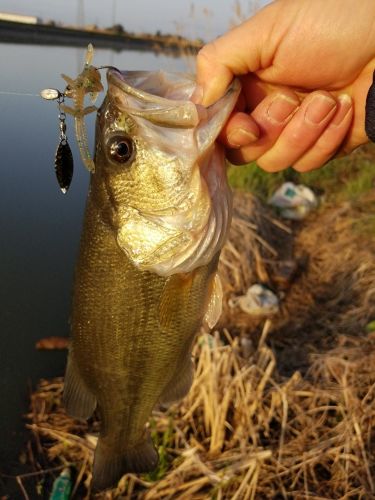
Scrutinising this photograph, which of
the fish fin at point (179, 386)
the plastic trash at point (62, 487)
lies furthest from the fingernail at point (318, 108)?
the plastic trash at point (62, 487)

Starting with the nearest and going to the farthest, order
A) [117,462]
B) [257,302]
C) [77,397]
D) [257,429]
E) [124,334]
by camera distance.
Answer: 1. [124,334]
2. [77,397]
3. [117,462]
4. [257,429]
5. [257,302]

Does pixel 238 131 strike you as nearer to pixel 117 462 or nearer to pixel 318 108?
pixel 318 108

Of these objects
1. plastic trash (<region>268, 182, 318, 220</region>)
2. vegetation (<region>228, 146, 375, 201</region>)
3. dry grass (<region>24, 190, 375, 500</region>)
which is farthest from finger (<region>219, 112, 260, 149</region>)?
plastic trash (<region>268, 182, 318, 220</region>)

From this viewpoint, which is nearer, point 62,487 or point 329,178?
point 62,487

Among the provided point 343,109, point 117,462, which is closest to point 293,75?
point 343,109

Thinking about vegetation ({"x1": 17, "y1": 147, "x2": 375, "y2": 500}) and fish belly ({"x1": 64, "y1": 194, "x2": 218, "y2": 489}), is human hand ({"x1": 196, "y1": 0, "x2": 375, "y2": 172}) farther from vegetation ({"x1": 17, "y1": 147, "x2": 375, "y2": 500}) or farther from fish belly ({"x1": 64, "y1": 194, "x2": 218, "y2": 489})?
vegetation ({"x1": 17, "y1": 147, "x2": 375, "y2": 500})

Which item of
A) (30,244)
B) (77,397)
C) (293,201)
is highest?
(293,201)

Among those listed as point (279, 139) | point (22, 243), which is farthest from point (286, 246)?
point (279, 139)
